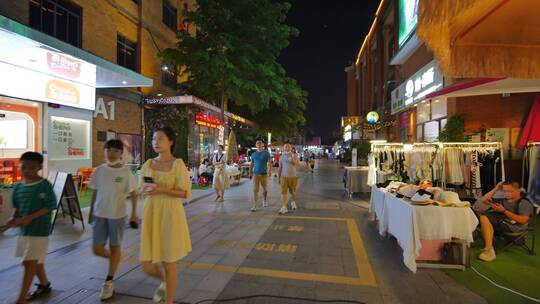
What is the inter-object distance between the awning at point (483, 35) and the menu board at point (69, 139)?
1169 cm

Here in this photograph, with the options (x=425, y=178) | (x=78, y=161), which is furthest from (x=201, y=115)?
(x=425, y=178)

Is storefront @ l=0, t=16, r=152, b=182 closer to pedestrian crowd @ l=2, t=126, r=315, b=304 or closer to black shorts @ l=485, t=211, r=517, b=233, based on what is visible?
pedestrian crowd @ l=2, t=126, r=315, b=304

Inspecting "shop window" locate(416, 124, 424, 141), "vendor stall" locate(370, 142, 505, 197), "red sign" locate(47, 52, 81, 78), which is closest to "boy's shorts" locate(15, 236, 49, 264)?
"red sign" locate(47, 52, 81, 78)

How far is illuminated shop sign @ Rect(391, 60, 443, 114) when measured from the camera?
11.1 m

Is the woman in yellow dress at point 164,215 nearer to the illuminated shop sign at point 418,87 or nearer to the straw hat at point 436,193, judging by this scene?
the straw hat at point 436,193

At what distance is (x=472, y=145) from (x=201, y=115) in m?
12.7

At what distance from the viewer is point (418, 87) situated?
1309 centimetres

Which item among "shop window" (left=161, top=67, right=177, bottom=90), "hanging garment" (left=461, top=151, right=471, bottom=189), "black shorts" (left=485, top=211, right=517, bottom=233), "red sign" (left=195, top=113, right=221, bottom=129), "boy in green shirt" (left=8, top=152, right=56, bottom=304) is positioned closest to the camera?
"boy in green shirt" (left=8, top=152, right=56, bottom=304)

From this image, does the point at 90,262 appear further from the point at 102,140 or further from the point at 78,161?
the point at 102,140

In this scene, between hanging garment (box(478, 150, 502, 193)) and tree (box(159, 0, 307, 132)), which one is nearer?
hanging garment (box(478, 150, 502, 193))

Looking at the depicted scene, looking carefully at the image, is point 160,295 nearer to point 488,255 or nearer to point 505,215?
point 488,255

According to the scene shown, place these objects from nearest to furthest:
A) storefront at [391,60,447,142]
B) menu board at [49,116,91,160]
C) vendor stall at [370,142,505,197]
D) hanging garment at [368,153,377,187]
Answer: vendor stall at [370,142,505,197], hanging garment at [368,153,377,187], menu board at [49,116,91,160], storefront at [391,60,447,142]

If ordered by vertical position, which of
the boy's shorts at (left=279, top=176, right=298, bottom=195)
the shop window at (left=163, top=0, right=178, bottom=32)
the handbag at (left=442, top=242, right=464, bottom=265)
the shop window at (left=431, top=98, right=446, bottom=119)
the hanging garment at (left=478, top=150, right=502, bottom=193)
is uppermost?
the shop window at (left=163, top=0, right=178, bottom=32)

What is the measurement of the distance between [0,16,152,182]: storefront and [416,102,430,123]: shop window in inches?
444
